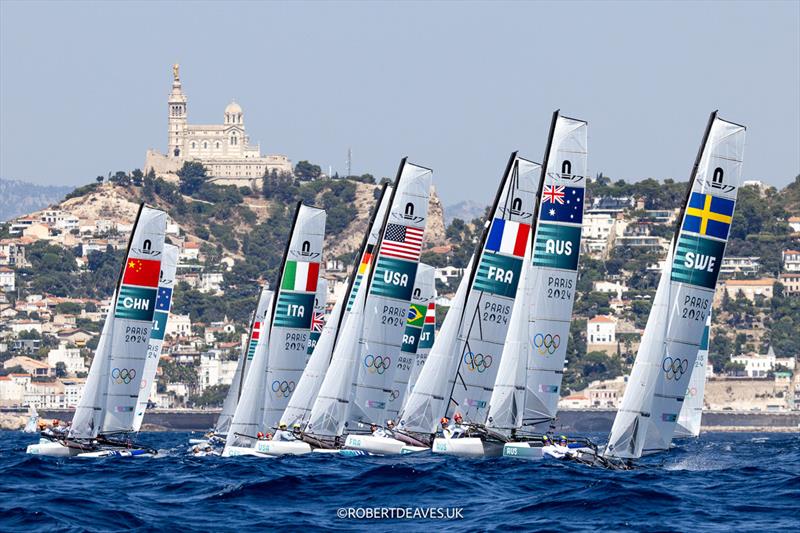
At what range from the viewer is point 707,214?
36.0 metres

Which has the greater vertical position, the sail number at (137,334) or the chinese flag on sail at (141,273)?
the chinese flag on sail at (141,273)

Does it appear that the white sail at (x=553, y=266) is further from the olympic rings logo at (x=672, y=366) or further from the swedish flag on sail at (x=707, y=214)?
the swedish flag on sail at (x=707, y=214)

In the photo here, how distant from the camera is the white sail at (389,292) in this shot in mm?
44906

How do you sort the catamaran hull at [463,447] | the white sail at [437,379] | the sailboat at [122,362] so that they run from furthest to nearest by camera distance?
the sailboat at [122,362] < the white sail at [437,379] < the catamaran hull at [463,447]

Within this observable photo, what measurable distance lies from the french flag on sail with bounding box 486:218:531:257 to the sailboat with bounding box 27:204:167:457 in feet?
31.5

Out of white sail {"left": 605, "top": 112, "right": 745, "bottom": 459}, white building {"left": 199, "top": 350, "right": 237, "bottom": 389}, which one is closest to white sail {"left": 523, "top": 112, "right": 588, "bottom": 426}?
white sail {"left": 605, "top": 112, "right": 745, "bottom": 459}

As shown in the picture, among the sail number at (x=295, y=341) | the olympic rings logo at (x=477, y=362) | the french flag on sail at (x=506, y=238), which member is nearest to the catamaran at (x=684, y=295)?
the olympic rings logo at (x=477, y=362)

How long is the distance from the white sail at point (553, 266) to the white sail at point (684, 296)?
Answer: 5.54 meters

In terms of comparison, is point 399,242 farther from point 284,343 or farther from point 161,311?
point 161,311

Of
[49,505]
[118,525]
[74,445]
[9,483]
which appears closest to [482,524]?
[118,525]

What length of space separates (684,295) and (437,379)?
8.89 m

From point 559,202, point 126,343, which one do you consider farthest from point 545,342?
point 126,343

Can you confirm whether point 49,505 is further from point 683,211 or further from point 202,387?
point 202,387

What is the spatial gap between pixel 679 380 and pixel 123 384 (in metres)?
16.8
